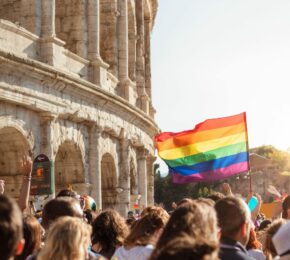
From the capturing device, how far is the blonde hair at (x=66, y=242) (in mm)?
4816

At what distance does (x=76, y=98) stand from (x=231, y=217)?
622 inches

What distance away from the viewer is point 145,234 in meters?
6.55

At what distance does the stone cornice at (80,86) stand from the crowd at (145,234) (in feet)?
33.6

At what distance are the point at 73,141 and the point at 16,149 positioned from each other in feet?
9.83

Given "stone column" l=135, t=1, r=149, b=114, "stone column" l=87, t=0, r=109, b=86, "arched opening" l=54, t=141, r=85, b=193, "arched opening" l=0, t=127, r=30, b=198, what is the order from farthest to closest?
"stone column" l=135, t=1, r=149, b=114
"stone column" l=87, t=0, r=109, b=86
"arched opening" l=54, t=141, r=85, b=193
"arched opening" l=0, t=127, r=30, b=198

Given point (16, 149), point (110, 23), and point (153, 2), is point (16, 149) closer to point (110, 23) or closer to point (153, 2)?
point (110, 23)

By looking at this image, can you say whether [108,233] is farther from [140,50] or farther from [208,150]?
[140,50]

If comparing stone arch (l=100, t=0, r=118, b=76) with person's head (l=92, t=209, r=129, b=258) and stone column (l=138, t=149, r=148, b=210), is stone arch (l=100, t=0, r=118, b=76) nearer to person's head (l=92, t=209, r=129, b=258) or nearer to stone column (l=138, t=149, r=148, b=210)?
stone column (l=138, t=149, r=148, b=210)

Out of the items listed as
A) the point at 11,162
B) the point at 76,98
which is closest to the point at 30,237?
the point at 11,162

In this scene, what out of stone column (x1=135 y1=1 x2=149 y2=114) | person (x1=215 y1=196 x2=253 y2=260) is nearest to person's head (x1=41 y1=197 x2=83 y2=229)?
person (x1=215 y1=196 x2=253 y2=260)

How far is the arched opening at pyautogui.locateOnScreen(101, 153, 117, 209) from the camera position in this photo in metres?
25.5

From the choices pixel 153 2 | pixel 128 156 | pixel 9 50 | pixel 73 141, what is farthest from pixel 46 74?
pixel 153 2

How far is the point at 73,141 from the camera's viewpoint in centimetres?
2112

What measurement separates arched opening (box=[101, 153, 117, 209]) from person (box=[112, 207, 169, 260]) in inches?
735
